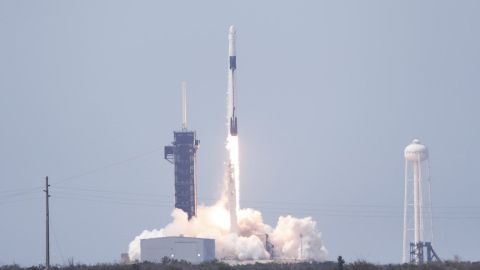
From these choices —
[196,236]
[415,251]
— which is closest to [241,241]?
[196,236]

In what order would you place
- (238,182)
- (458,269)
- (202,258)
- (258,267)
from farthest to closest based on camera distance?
(238,182) < (202,258) < (258,267) < (458,269)

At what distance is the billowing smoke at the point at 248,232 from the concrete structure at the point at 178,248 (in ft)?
19.4

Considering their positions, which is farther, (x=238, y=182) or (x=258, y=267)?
(x=238, y=182)

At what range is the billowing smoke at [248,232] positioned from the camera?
163000 mm

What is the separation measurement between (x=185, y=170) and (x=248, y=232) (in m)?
9.18

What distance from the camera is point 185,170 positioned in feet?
554

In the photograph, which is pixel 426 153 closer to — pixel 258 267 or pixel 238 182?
pixel 238 182

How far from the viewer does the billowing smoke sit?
163000 millimetres

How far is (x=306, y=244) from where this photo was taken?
165 metres

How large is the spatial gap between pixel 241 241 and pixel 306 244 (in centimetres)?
790

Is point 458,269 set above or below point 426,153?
below

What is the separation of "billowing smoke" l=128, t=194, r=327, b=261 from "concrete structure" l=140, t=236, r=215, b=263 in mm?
5926

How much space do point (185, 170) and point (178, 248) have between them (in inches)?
677

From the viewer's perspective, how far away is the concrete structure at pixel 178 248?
151250mm
